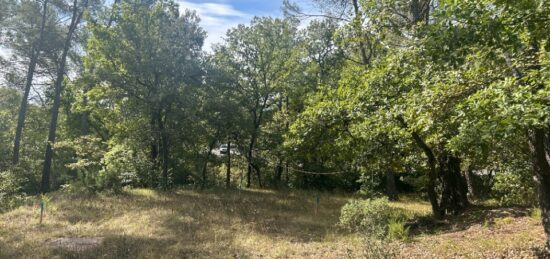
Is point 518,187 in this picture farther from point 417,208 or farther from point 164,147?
point 164,147

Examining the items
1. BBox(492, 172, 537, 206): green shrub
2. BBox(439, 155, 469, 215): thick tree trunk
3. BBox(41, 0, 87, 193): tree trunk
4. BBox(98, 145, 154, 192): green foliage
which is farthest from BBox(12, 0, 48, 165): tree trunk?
BBox(492, 172, 537, 206): green shrub

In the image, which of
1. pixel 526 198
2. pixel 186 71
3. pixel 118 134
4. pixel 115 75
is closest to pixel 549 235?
pixel 526 198

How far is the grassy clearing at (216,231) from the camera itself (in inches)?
295

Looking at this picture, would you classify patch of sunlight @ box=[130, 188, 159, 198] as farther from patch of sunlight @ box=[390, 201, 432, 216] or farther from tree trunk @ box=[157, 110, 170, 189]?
patch of sunlight @ box=[390, 201, 432, 216]

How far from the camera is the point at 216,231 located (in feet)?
34.3

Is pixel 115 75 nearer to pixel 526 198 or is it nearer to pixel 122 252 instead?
pixel 122 252

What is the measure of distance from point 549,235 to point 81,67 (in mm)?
23723

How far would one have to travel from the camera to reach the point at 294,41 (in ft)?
73.9

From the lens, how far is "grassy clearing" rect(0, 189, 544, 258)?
7.48m

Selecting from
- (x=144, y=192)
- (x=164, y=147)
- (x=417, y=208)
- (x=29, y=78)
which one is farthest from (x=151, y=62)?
(x=417, y=208)

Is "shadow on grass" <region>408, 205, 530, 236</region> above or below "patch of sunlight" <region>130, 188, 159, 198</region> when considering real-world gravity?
below

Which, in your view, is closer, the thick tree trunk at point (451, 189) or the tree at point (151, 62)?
the thick tree trunk at point (451, 189)

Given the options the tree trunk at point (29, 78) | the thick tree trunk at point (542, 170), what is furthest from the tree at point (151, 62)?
the thick tree trunk at point (542, 170)

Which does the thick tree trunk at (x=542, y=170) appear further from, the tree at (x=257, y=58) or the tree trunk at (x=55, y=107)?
the tree trunk at (x=55, y=107)
